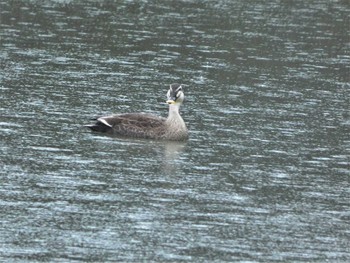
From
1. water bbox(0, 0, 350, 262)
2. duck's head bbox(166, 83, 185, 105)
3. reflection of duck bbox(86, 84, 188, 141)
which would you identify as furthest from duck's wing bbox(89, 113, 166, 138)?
duck's head bbox(166, 83, 185, 105)

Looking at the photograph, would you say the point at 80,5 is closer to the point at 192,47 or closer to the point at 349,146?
the point at 192,47

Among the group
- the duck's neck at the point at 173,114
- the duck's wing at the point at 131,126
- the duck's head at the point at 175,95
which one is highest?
the duck's head at the point at 175,95

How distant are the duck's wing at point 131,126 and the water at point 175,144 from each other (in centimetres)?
38

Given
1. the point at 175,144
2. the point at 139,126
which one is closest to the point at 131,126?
the point at 139,126

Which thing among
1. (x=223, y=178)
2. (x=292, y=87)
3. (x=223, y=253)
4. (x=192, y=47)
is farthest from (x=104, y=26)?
(x=223, y=253)

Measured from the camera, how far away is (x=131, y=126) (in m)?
30.3

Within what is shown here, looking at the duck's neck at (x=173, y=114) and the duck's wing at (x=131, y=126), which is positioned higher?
the duck's neck at (x=173, y=114)

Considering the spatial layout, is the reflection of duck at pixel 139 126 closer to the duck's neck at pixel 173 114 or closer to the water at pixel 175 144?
the duck's neck at pixel 173 114

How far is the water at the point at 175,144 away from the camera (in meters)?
20.9

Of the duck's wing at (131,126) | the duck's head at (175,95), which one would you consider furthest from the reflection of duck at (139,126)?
the duck's head at (175,95)

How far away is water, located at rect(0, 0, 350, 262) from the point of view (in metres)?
20.9

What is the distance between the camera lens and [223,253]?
20.1 metres

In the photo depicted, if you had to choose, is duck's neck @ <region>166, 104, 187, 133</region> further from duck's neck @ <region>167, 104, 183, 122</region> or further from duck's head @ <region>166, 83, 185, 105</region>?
duck's head @ <region>166, 83, 185, 105</region>

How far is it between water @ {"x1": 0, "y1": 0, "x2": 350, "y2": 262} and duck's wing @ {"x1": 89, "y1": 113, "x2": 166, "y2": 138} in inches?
15.0
